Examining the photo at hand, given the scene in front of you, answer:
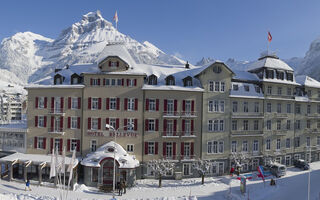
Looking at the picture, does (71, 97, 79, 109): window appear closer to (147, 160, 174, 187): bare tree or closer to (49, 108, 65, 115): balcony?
(49, 108, 65, 115): balcony

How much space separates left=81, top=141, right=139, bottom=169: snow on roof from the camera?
104ft

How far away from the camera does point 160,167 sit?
33344 millimetres

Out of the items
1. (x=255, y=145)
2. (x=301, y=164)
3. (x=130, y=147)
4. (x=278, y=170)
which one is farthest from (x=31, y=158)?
(x=301, y=164)

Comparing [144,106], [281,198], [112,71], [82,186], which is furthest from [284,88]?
[82,186]

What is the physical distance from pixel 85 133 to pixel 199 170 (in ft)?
69.7

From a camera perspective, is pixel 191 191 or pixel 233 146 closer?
pixel 191 191

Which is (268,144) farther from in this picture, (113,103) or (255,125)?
(113,103)

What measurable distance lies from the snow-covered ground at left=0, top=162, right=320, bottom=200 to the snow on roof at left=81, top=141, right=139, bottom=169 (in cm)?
362

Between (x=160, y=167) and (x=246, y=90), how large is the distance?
76.2 feet

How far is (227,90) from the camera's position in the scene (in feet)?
125

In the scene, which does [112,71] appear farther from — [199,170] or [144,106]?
[199,170]

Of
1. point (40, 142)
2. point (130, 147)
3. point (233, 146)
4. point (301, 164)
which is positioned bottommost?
point (301, 164)

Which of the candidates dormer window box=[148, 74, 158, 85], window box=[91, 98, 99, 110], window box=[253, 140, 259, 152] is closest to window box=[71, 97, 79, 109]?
window box=[91, 98, 99, 110]

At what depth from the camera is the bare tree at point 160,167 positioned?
32.3 meters
